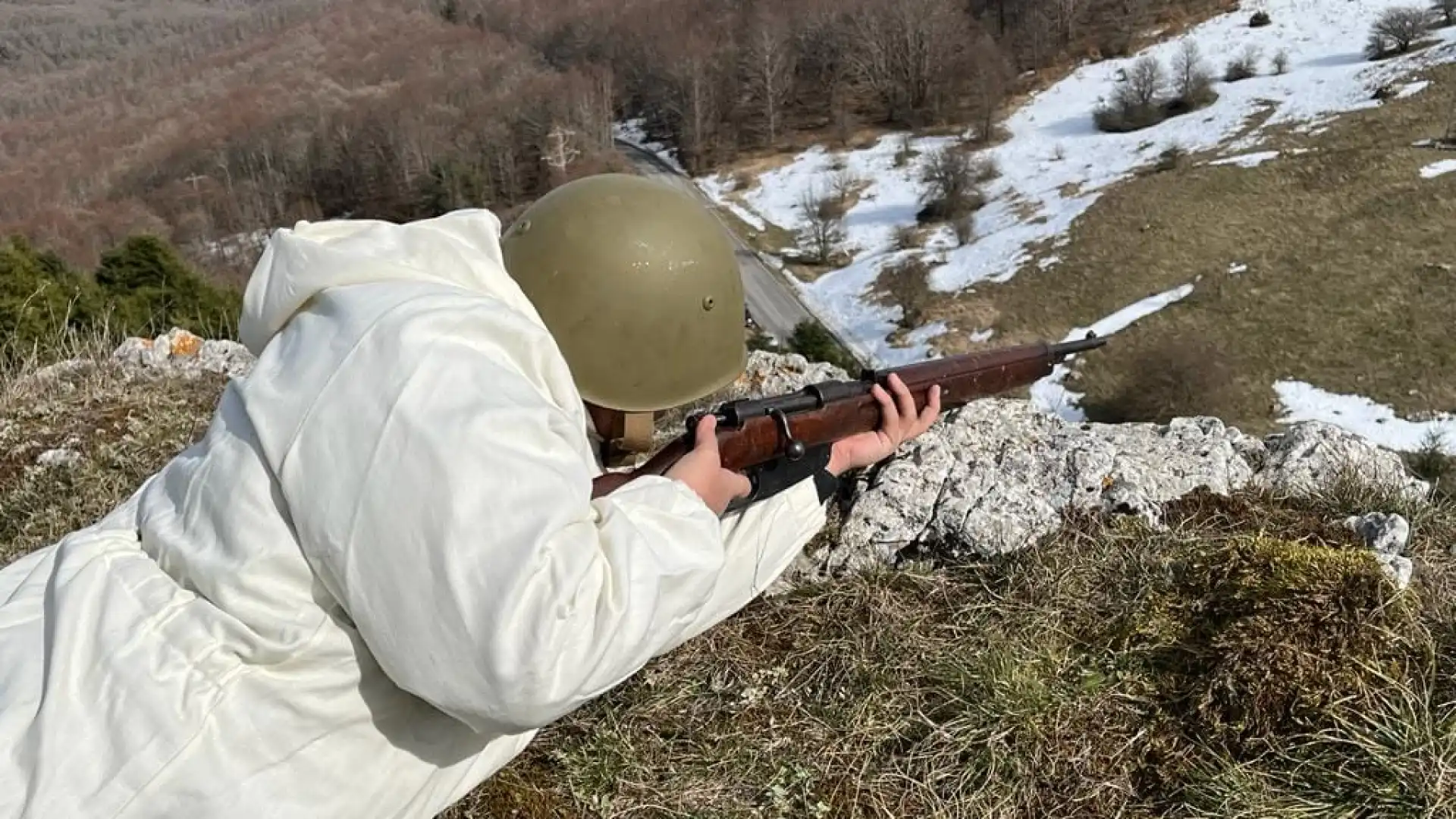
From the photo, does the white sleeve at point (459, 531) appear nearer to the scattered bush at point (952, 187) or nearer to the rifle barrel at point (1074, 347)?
the rifle barrel at point (1074, 347)

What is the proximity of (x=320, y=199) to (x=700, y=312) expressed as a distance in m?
88.1

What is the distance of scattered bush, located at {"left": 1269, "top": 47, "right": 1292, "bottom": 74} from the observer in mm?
60406

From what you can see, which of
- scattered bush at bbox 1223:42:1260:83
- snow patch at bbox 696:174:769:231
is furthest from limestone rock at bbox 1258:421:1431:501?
scattered bush at bbox 1223:42:1260:83

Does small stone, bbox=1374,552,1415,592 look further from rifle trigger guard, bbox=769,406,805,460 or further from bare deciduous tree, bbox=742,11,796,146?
bare deciduous tree, bbox=742,11,796,146

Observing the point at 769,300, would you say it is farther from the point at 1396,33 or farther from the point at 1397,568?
the point at 1397,568

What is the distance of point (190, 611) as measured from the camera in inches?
79.1

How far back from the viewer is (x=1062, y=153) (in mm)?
60031

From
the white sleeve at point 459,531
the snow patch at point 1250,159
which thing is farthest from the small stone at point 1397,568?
the snow patch at point 1250,159

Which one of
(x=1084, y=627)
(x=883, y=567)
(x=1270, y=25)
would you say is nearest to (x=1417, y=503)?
(x=1084, y=627)

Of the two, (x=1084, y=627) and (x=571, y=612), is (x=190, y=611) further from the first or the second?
(x=1084, y=627)

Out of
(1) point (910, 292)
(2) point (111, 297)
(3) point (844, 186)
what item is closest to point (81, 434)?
(2) point (111, 297)

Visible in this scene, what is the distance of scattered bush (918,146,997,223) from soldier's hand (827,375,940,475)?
51.5m

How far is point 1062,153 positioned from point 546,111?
44488 mm

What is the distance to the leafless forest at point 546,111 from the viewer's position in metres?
75.2
